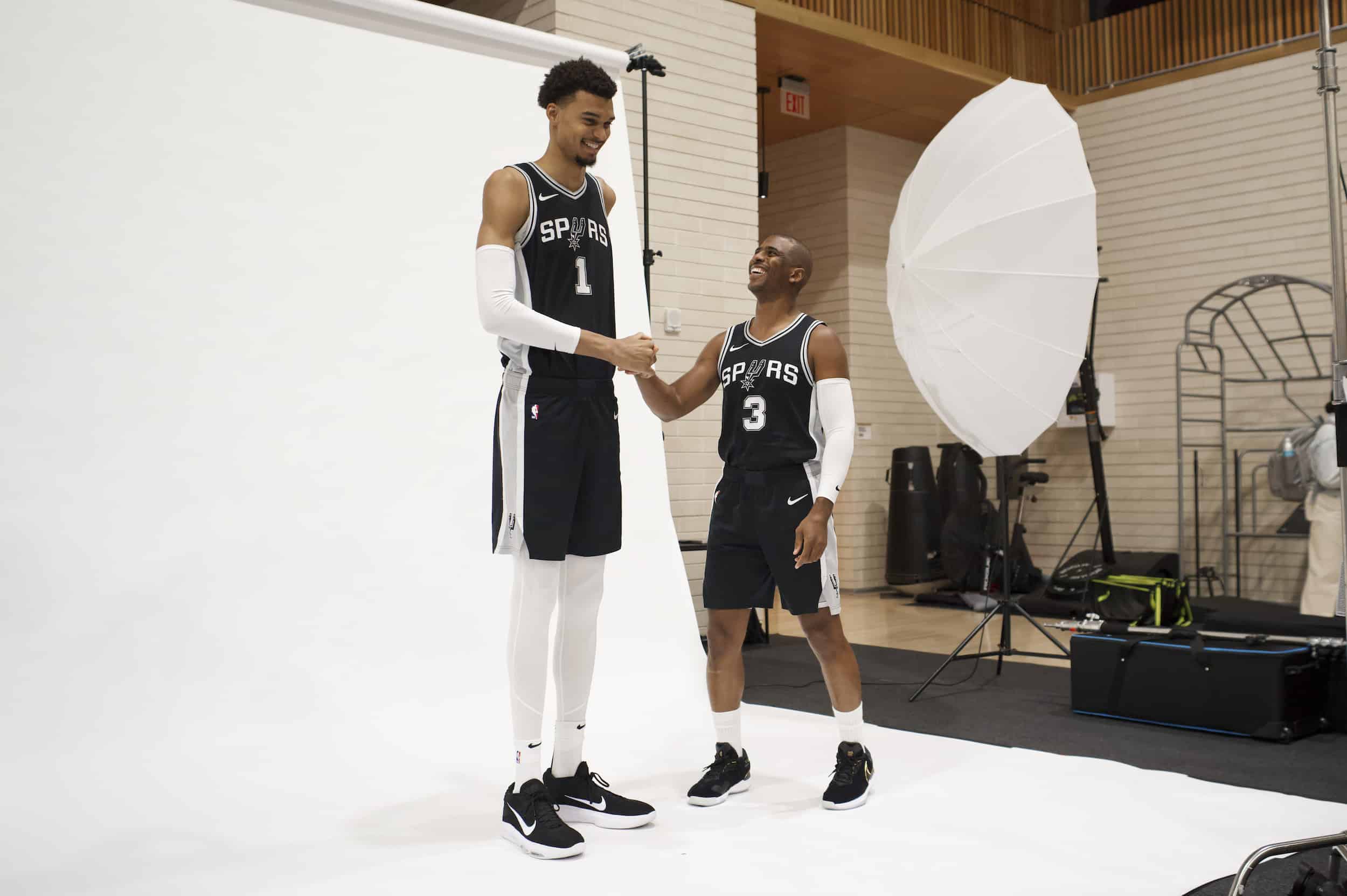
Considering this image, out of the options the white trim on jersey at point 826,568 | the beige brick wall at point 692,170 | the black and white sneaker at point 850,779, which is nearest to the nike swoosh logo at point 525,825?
the black and white sneaker at point 850,779

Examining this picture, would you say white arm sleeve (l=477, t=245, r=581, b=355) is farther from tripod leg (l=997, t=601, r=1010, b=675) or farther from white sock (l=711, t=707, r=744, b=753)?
tripod leg (l=997, t=601, r=1010, b=675)

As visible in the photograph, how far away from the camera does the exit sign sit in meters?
7.10

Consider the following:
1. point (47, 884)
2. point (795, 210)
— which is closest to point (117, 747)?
point (47, 884)

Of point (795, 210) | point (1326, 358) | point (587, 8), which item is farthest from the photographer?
point (795, 210)

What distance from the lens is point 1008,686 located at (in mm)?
4332

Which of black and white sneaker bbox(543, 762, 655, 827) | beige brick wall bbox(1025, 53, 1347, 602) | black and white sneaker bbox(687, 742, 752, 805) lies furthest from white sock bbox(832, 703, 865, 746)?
beige brick wall bbox(1025, 53, 1347, 602)

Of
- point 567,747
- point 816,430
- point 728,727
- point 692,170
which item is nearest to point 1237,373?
point 692,170

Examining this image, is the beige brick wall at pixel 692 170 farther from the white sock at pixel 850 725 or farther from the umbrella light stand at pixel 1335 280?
the umbrella light stand at pixel 1335 280

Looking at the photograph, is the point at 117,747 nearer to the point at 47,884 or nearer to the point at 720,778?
the point at 47,884

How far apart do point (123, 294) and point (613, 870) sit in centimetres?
243

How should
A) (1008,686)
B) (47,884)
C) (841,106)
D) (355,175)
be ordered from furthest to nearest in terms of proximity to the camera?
(841,106) < (1008,686) < (355,175) < (47,884)

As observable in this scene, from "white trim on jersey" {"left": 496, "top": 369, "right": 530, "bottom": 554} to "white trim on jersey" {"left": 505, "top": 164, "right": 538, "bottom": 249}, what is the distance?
0.86 feet

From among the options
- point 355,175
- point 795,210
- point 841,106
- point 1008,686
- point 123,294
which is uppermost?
point 841,106

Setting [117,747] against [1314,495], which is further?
[1314,495]
